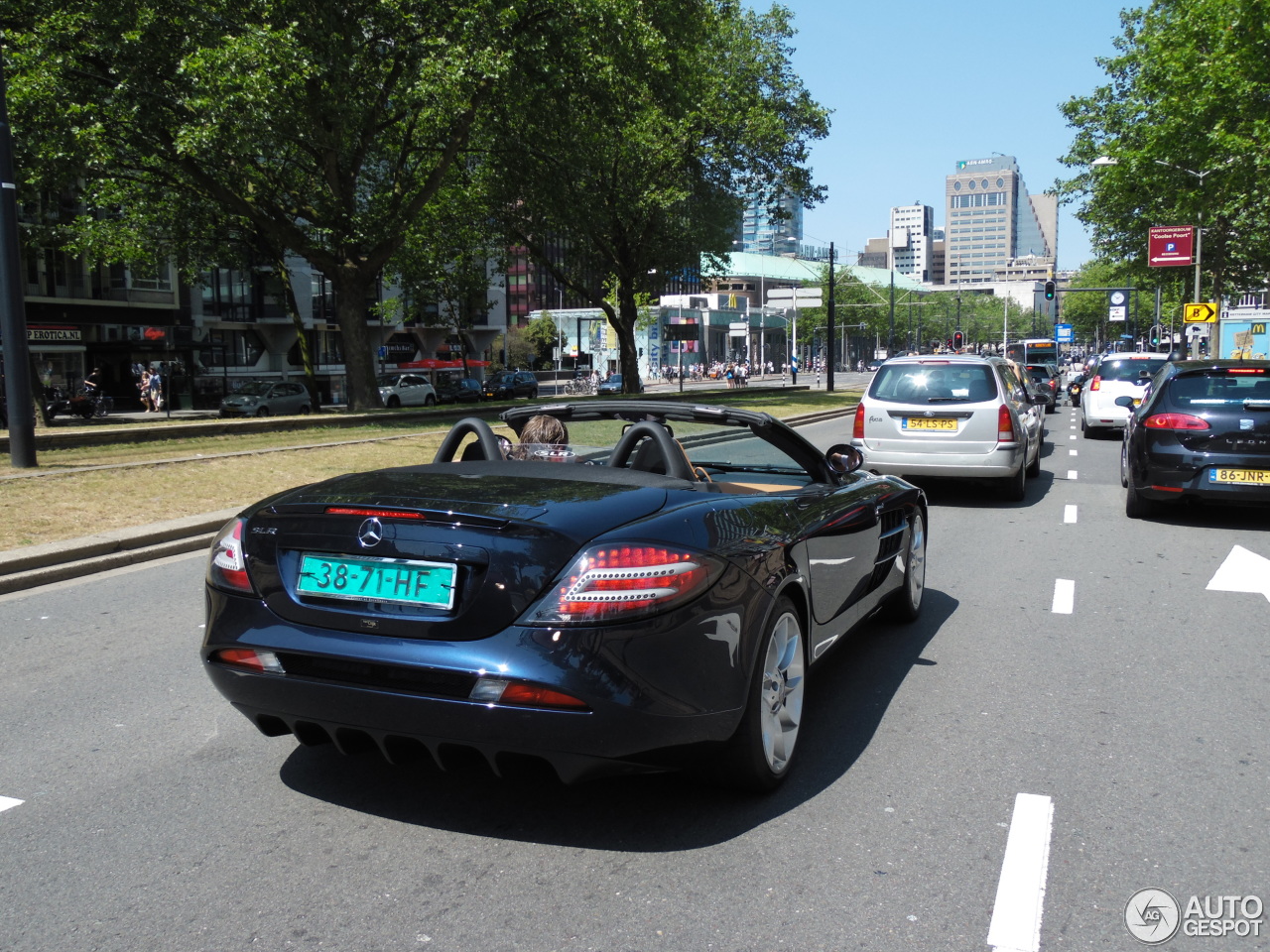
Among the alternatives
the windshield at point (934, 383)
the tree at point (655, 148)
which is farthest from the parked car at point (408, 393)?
the windshield at point (934, 383)

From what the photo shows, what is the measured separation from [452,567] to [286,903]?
3.32 feet

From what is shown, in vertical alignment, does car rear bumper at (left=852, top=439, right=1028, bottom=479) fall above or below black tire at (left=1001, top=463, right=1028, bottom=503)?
above

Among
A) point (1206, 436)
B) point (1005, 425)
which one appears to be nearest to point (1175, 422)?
point (1206, 436)

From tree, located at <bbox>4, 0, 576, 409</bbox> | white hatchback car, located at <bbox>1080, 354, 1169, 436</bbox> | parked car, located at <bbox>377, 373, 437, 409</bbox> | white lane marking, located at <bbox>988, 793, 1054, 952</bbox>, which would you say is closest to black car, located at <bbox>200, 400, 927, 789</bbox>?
white lane marking, located at <bbox>988, 793, 1054, 952</bbox>

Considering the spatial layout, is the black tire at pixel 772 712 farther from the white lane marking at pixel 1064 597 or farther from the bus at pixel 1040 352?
the bus at pixel 1040 352

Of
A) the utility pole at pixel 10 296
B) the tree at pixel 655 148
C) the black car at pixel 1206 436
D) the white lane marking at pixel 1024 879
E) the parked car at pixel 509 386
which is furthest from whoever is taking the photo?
the parked car at pixel 509 386

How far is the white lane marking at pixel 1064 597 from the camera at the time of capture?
22.4 feet

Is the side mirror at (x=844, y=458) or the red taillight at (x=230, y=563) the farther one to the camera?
the side mirror at (x=844, y=458)

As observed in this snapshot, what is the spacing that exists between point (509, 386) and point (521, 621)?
56.1m

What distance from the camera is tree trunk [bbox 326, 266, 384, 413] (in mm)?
26953

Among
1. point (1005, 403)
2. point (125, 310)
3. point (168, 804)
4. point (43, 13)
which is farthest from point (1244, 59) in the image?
point (125, 310)

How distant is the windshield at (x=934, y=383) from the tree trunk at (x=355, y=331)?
17.5 metres

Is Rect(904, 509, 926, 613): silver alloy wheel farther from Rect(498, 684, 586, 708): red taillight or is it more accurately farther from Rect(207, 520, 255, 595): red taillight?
Rect(207, 520, 255, 595): red taillight

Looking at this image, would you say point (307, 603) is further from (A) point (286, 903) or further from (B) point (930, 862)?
(B) point (930, 862)
